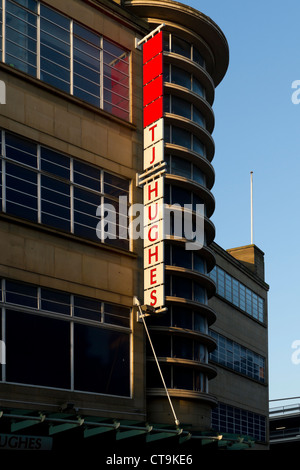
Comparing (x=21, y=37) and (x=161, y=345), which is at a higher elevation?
(x=21, y=37)

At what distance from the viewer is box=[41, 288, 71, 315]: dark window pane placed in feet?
94.2

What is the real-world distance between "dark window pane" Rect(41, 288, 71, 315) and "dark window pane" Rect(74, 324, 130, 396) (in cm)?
82

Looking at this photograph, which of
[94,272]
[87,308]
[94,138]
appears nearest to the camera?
[87,308]

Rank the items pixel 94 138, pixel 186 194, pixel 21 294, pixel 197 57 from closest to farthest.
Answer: pixel 21 294 → pixel 94 138 → pixel 186 194 → pixel 197 57

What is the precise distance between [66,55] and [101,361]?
12.5 metres

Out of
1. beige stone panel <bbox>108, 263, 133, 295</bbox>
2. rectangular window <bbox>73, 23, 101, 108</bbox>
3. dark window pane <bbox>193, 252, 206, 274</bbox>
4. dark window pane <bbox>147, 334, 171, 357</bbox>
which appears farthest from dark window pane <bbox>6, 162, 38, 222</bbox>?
dark window pane <bbox>193, 252, 206, 274</bbox>

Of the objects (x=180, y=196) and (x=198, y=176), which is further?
(x=198, y=176)

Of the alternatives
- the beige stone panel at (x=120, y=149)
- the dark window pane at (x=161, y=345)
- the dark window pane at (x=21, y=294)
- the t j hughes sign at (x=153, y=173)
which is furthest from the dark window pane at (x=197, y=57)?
the dark window pane at (x=21, y=294)

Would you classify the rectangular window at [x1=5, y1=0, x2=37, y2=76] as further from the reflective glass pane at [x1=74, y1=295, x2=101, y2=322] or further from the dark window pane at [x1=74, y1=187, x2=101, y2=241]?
the reflective glass pane at [x1=74, y1=295, x2=101, y2=322]

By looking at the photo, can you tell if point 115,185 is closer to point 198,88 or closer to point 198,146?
Result: point 198,146

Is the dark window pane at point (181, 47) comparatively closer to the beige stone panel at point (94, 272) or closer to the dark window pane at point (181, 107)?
the dark window pane at point (181, 107)

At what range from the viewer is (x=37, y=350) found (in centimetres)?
2788

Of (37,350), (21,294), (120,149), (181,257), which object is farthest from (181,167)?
(37,350)

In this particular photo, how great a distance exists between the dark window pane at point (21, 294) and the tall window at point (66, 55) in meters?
8.42
